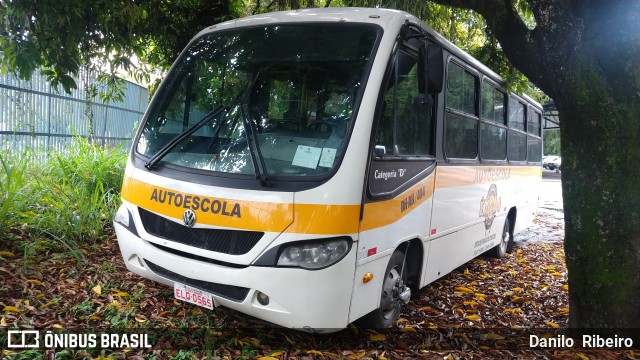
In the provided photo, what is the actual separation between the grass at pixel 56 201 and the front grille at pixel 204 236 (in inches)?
72.1

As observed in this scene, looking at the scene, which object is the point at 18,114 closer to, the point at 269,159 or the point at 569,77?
the point at 269,159

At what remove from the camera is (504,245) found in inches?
327

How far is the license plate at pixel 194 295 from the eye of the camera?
132 inches

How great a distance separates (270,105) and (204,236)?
113cm

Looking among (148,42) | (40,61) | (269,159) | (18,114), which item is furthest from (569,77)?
(18,114)

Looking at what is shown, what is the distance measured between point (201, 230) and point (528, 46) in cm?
327

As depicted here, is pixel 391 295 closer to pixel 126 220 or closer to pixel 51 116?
pixel 126 220

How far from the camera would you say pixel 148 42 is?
24.7ft

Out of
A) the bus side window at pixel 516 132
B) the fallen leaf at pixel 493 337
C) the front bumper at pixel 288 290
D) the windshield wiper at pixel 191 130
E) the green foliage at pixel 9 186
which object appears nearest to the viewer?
the front bumper at pixel 288 290

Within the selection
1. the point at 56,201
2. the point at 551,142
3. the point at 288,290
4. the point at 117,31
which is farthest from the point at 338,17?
the point at 551,142

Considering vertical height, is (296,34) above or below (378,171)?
above

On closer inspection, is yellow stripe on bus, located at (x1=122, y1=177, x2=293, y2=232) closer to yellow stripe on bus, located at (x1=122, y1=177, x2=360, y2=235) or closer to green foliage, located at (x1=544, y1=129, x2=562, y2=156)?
yellow stripe on bus, located at (x1=122, y1=177, x2=360, y2=235)

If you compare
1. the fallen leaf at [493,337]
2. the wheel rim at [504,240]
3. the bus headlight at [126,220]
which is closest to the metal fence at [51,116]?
the bus headlight at [126,220]

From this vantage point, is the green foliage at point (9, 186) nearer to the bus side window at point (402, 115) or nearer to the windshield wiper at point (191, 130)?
the windshield wiper at point (191, 130)
